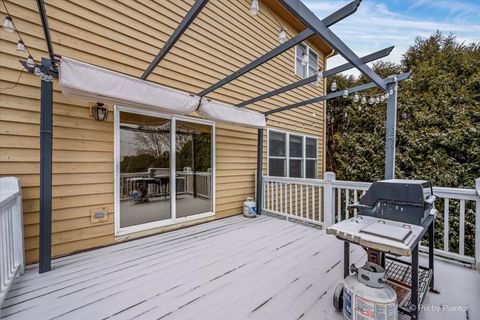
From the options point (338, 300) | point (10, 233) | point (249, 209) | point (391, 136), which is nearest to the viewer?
point (338, 300)

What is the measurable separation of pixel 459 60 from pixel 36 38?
11.1 m

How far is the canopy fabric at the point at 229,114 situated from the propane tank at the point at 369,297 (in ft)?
8.78

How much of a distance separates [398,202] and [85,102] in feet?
12.0

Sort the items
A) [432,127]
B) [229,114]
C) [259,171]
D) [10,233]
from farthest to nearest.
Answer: [432,127] < [259,171] < [229,114] < [10,233]

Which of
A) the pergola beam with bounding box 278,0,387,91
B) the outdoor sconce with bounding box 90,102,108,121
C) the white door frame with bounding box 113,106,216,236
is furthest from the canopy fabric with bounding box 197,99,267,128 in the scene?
the pergola beam with bounding box 278,0,387,91

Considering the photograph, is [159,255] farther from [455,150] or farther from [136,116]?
[455,150]

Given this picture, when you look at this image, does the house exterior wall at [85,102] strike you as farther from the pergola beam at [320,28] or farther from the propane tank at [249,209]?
the pergola beam at [320,28]

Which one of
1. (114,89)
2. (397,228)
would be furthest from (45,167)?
Result: (397,228)

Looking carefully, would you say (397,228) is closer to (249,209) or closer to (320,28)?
(320,28)

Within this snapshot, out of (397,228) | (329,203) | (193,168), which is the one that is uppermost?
(193,168)

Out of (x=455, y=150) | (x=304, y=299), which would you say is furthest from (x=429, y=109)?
(x=304, y=299)

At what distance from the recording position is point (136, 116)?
335cm

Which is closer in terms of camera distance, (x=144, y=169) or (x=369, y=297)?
(x=369, y=297)

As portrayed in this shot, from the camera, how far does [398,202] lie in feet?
5.93
